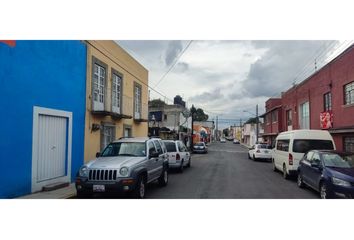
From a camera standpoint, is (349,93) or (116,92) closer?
(116,92)

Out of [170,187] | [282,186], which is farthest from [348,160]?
[170,187]

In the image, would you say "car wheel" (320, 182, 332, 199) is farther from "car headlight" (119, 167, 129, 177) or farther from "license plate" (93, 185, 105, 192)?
"license plate" (93, 185, 105, 192)

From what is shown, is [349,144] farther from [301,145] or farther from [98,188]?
[98,188]

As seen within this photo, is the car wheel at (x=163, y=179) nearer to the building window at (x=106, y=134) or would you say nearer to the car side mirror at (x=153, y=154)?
the car side mirror at (x=153, y=154)

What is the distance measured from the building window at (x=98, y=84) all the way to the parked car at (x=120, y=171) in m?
4.90

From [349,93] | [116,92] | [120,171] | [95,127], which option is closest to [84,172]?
[120,171]

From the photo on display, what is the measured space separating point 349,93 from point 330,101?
317 centimetres

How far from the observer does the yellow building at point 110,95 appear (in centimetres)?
1403

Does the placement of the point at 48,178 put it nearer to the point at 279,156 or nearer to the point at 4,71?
the point at 4,71

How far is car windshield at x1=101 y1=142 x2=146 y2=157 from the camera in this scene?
9.79 metres

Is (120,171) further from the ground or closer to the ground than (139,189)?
further from the ground

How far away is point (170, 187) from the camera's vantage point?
11.3 metres

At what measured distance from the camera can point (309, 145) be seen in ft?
44.7

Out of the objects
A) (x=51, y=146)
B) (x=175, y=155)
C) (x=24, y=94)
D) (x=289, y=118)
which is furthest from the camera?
(x=289, y=118)
